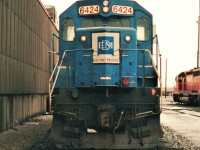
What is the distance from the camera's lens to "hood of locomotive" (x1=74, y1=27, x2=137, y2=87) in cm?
938

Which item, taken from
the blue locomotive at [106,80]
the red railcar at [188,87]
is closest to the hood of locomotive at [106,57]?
the blue locomotive at [106,80]

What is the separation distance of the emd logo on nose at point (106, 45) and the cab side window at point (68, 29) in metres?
1.22

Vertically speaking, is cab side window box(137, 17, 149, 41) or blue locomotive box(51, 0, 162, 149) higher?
cab side window box(137, 17, 149, 41)

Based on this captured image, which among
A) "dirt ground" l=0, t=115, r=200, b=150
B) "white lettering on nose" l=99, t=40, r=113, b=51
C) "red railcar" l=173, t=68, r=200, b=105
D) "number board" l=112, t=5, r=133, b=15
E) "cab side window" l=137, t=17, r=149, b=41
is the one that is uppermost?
"number board" l=112, t=5, r=133, b=15

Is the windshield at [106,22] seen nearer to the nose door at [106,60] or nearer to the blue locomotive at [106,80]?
the blue locomotive at [106,80]

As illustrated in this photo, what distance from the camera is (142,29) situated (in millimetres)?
10445

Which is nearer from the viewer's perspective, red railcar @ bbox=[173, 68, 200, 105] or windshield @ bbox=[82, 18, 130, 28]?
windshield @ bbox=[82, 18, 130, 28]

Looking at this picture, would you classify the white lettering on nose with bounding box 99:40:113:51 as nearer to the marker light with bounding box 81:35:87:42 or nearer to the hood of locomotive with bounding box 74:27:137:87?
the hood of locomotive with bounding box 74:27:137:87

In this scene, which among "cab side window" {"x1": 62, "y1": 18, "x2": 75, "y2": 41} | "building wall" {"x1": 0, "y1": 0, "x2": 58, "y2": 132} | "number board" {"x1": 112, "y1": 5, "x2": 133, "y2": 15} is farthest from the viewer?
"building wall" {"x1": 0, "y1": 0, "x2": 58, "y2": 132}

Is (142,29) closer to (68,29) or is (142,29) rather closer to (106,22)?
(106,22)

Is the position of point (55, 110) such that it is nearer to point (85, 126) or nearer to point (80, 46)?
point (85, 126)

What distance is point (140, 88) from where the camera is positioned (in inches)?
359

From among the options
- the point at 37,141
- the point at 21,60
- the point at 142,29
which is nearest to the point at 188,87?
the point at 21,60

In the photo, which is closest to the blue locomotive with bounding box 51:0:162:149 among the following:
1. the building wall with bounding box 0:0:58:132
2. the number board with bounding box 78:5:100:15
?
the number board with bounding box 78:5:100:15
